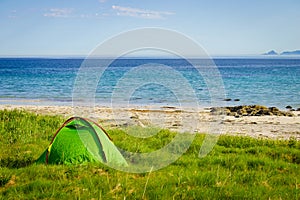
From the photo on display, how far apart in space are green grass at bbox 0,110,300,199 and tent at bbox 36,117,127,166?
14.1 inches

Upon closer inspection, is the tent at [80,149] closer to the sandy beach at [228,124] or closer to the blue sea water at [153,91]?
the blue sea water at [153,91]

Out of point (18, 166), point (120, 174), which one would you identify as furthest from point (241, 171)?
point (18, 166)

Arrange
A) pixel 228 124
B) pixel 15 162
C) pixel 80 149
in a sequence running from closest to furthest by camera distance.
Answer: pixel 80 149
pixel 15 162
pixel 228 124

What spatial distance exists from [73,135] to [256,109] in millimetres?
19508

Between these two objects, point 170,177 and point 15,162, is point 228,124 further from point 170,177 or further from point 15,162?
point 15,162

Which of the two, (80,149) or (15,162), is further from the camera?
(15,162)

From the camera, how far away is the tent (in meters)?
7.50

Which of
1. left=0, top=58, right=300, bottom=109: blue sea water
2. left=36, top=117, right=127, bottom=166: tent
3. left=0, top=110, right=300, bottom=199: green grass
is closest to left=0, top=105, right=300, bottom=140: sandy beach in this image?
left=0, top=58, right=300, bottom=109: blue sea water

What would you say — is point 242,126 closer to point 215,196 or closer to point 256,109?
point 256,109

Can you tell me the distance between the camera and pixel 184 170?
726 cm

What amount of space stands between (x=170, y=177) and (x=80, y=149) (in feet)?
6.68

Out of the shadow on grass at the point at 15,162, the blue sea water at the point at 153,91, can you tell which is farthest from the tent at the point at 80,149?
the blue sea water at the point at 153,91

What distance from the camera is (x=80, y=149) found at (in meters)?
7.54

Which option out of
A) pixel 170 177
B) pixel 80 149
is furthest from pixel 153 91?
pixel 170 177
